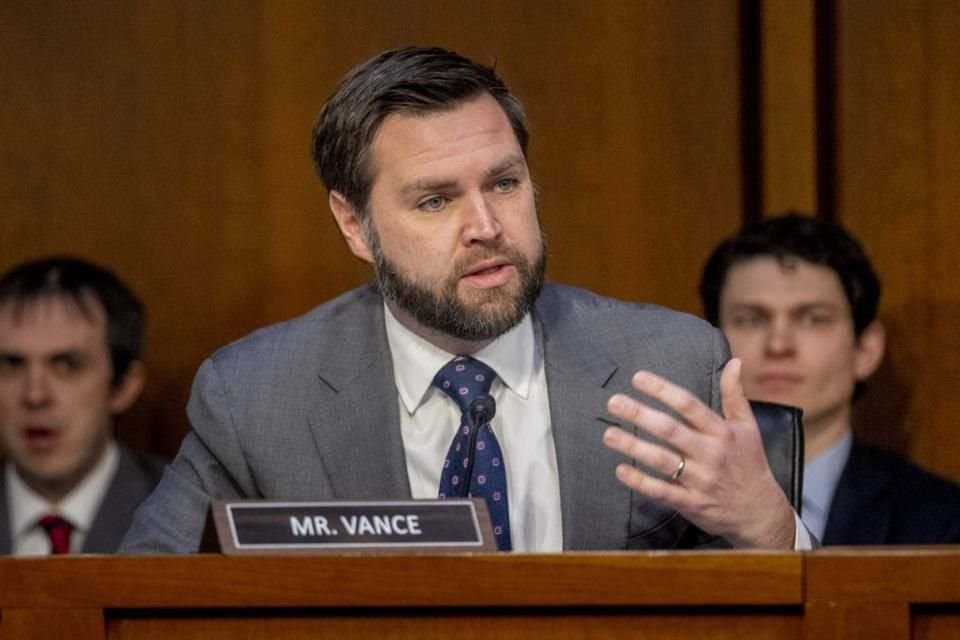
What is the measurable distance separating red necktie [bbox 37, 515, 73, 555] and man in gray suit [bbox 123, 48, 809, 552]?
1.10 metres

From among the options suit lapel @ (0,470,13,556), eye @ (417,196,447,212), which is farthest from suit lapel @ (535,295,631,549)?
suit lapel @ (0,470,13,556)

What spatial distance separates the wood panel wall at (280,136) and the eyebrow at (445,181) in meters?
1.27

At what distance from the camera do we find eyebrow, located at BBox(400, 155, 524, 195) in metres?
2.10

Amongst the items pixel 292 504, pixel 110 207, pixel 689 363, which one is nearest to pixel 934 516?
pixel 689 363

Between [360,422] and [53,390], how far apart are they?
1272 millimetres

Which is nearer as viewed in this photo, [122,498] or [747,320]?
[747,320]

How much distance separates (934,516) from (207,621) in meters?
1.65

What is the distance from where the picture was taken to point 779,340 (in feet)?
9.78

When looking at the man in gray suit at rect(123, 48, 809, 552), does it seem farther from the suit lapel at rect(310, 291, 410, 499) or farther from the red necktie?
the red necktie

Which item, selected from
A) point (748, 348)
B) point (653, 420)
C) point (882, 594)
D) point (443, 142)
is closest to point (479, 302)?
point (443, 142)

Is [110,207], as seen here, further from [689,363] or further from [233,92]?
[689,363]

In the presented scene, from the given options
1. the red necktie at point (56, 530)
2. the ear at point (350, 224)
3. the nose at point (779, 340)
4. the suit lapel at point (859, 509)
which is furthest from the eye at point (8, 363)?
the suit lapel at point (859, 509)

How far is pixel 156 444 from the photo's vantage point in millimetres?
3486

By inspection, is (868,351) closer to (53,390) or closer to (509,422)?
(509,422)
